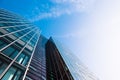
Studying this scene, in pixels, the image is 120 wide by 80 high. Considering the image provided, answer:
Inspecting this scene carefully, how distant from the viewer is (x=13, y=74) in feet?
27.3

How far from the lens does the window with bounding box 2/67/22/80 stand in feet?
25.4

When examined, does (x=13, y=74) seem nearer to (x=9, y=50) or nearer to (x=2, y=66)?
(x=2, y=66)

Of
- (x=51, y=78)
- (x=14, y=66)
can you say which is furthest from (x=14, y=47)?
(x=51, y=78)

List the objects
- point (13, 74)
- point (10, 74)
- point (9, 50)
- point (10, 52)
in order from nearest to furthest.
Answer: point (10, 74) < point (13, 74) < point (10, 52) < point (9, 50)

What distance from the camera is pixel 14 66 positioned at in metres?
8.95

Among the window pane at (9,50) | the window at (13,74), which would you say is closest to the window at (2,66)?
the window at (13,74)

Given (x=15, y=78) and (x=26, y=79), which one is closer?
(x=15, y=78)

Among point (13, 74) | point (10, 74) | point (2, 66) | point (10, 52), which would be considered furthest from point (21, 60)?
point (2, 66)

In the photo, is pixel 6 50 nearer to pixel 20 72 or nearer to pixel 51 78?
pixel 20 72

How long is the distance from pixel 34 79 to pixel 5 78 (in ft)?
7.67

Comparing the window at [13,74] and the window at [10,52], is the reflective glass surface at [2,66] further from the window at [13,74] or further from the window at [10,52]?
the window at [10,52]

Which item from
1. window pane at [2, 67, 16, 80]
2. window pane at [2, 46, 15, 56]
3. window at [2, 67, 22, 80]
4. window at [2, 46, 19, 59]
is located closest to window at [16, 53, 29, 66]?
window at [2, 46, 19, 59]

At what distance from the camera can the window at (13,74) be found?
25.4ft

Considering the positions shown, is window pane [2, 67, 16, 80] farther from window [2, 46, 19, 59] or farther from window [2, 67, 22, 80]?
window [2, 46, 19, 59]
